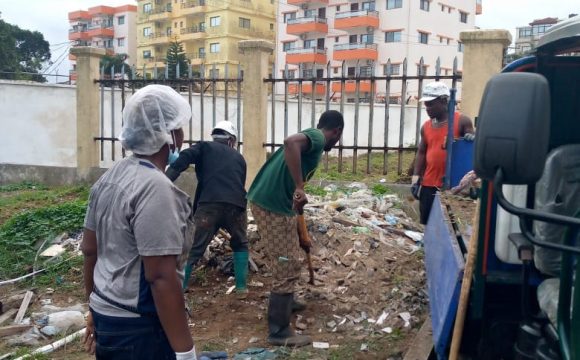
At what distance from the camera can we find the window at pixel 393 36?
42700 mm

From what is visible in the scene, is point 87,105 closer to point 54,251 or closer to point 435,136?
point 54,251

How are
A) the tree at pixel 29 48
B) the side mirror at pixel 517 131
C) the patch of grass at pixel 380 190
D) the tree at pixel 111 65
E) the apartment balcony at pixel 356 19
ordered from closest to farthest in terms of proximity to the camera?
the side mirror at pixel 517 131 < the patch of grass at pixel 380 190 < the tree at pixel 111 65 < the tree at pixel 29 48 < the apartment balcony at pixel 356 19

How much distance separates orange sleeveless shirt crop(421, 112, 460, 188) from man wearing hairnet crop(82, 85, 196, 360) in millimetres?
3496

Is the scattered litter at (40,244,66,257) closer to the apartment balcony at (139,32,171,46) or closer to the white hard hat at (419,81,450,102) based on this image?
the white hard hat at (419,81,450,102)

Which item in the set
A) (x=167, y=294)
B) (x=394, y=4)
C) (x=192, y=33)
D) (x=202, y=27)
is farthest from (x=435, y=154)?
(x=192, y=33)

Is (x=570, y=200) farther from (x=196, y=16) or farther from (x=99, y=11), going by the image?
(x=99, y=11)

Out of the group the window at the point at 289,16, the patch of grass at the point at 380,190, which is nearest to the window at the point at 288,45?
the window at the point at 289,16

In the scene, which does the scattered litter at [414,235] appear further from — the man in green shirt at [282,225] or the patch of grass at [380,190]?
the man in green shirt at [282,225]

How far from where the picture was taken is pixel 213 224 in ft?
17.5

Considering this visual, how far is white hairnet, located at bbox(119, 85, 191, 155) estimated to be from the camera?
2.17 meters

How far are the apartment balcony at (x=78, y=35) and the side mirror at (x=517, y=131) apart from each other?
73668 mm

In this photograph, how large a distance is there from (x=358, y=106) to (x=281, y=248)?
3.80 m

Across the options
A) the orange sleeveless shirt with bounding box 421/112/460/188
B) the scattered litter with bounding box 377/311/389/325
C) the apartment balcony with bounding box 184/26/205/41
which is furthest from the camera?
the apartment balcony with bounding box 184/26/205/41

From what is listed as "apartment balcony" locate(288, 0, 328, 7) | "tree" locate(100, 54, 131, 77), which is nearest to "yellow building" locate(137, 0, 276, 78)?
"apartment balcony" locate(288, 0, 328, 7)
